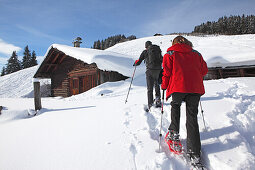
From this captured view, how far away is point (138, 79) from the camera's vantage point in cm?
929

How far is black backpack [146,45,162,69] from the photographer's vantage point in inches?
144

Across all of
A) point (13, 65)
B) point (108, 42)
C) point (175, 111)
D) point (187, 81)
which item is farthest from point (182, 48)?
point (108, 42)

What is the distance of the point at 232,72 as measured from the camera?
9945 millimetres

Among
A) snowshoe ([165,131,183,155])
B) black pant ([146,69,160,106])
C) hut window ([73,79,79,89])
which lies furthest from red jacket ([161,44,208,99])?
hut window ([73,79,79,89])

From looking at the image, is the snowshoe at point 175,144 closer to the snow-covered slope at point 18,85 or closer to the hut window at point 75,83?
the hut window at point 75,83

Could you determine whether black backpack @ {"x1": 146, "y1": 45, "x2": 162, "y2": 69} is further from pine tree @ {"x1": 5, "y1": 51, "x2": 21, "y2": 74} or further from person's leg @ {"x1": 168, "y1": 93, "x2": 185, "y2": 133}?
pine tree @ {"x1": 5, "y1": 51, "x2": 21, "y2": 74}

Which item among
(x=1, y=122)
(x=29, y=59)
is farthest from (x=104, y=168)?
(x=29, y=59)

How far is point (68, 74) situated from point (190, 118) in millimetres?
13636

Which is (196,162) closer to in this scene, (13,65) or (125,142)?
(125,142)

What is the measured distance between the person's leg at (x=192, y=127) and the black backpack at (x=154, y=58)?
6.21 ft

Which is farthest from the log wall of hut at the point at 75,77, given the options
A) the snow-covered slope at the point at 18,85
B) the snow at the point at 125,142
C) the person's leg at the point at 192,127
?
the snow-covered slope at the point at 18,85

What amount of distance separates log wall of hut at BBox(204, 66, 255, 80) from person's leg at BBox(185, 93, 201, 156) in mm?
10257

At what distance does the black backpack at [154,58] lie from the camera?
3666mm

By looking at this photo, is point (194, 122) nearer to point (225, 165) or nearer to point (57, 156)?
point (225, 165)
